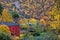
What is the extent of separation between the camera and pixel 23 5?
30953mm

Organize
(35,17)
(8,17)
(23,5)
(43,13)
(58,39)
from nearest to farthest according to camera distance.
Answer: (58,39) → (8,17) → (43,13) → (35,17) → (23,5)

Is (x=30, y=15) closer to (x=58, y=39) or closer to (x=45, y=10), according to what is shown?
(x=45, y=10)

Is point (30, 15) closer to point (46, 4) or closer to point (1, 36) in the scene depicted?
point (46, 4)

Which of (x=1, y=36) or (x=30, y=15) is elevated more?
(x=1, y=36)

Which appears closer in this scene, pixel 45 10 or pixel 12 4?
pixel 45 10

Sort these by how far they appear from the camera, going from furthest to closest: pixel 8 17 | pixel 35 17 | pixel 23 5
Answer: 1. pixel 23 5
2. pixel 35 17
3. pixel 8 17

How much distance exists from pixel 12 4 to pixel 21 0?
1.94 metres

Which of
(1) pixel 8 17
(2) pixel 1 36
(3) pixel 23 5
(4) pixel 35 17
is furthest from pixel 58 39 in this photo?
(3) pixel 23 5

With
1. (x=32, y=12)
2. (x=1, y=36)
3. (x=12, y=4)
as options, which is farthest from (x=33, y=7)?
(x=1, y=36)

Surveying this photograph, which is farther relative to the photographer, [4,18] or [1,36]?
[4,18]

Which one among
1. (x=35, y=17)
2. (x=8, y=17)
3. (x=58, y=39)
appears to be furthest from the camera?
(x=35, y=17)

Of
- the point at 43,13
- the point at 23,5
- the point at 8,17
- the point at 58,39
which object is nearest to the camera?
the point at 58,39

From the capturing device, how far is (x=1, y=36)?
10.4 metres

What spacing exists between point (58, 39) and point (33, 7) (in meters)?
18.4
